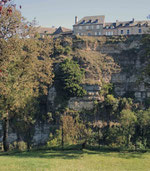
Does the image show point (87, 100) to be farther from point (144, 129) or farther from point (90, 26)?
point (90, 26)

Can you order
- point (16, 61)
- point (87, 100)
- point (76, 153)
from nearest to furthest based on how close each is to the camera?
point (76, 153), point (16, 61), point (87, 100)

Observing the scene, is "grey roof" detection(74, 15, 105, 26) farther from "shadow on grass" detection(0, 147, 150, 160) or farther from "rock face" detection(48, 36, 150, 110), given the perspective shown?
"shadow on grass" detection(0, 147, 150, 160)

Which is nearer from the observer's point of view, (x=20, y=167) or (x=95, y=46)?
(x=20, y=167)

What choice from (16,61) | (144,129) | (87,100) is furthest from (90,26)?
(144,129)

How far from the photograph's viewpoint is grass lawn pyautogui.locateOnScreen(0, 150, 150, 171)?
9430 millimetres

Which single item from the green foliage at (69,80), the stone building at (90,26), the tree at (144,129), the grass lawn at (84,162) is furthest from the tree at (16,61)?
the stone building at (90,26)

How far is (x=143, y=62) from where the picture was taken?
117 feet

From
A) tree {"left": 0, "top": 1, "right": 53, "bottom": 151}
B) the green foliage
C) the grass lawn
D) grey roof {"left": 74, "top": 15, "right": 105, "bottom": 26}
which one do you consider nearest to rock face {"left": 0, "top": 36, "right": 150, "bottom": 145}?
the green foliage

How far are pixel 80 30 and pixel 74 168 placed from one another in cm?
4861

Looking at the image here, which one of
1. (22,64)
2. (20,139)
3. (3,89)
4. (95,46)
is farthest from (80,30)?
(3,89)

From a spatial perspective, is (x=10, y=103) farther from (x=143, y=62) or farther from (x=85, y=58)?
(x=143, y=62)

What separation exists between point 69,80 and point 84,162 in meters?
21.7

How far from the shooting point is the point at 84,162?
1079cm

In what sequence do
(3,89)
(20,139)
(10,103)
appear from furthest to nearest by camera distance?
(20,139) → (10,103) → (3,89)
